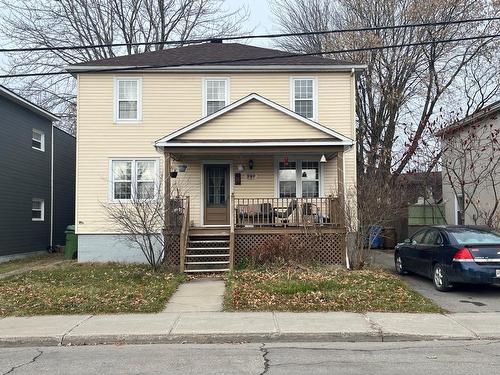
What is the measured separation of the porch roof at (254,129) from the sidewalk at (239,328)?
6629 mm

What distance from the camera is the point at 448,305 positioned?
982 cm

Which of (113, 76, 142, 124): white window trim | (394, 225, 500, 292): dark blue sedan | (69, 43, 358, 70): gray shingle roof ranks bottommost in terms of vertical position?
(394, 225, 500, 292): dark blue sedan

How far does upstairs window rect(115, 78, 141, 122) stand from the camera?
17.2 meters

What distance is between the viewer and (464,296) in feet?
34.9

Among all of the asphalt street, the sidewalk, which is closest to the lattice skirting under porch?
the sidewalk

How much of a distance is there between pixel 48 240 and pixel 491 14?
74.8 ft

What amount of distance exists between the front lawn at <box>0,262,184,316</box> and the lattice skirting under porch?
8.35 ft

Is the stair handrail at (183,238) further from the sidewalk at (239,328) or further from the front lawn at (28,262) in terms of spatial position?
the front lawn at (28,262)

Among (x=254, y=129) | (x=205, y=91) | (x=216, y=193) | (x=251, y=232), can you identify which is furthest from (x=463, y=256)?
(x=205, y=91)

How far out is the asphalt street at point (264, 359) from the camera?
19.8ft

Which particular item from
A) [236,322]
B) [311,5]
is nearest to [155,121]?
[236,322]

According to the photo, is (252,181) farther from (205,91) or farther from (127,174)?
(127,174)

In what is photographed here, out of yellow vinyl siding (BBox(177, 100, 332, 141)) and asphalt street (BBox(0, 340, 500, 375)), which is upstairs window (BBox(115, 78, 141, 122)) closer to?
yellow vinyl siding (BBox(177, 100, 332, 141))

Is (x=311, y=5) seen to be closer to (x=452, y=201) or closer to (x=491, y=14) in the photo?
(x=491, y=14)
